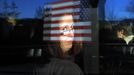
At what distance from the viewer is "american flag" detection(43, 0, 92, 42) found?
112 inches

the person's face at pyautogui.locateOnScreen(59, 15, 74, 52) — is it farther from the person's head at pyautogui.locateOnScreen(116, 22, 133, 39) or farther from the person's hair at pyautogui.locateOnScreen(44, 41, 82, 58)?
the person's head at pyautogui.locateOnScreen(116, 22, 133, 39)

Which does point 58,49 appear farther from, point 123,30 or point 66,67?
point 123,30

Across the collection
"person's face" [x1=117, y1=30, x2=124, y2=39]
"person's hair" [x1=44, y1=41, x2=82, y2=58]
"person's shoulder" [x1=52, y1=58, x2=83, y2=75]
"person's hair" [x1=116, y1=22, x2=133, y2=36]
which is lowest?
"person's shoulder" [x1=52, y1=58, x2=83, y2=75]

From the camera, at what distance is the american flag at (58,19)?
2.84 metres

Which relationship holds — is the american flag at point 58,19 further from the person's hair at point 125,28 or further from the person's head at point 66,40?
the person's hair at point 125,28

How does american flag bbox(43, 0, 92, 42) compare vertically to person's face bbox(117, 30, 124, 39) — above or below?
above

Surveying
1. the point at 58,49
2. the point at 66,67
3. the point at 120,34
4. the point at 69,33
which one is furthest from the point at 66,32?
the point at 120,34

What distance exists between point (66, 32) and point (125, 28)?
0.39 m

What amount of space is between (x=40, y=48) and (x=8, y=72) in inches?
11.2

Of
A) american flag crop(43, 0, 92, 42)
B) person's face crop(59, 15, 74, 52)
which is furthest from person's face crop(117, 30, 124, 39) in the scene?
person's face crop(59, 15, 74, 52)

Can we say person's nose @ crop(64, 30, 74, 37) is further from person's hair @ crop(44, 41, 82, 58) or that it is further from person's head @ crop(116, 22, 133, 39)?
person's head @ crop(116, 22, 133, 39)

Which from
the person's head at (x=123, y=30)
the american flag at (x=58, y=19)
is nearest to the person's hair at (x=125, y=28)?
the person's head at (x=123, y=30)

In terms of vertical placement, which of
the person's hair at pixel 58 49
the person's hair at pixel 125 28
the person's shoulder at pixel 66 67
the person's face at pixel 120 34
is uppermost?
the person's hair at pixel 125 28

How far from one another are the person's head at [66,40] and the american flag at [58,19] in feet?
0.08
